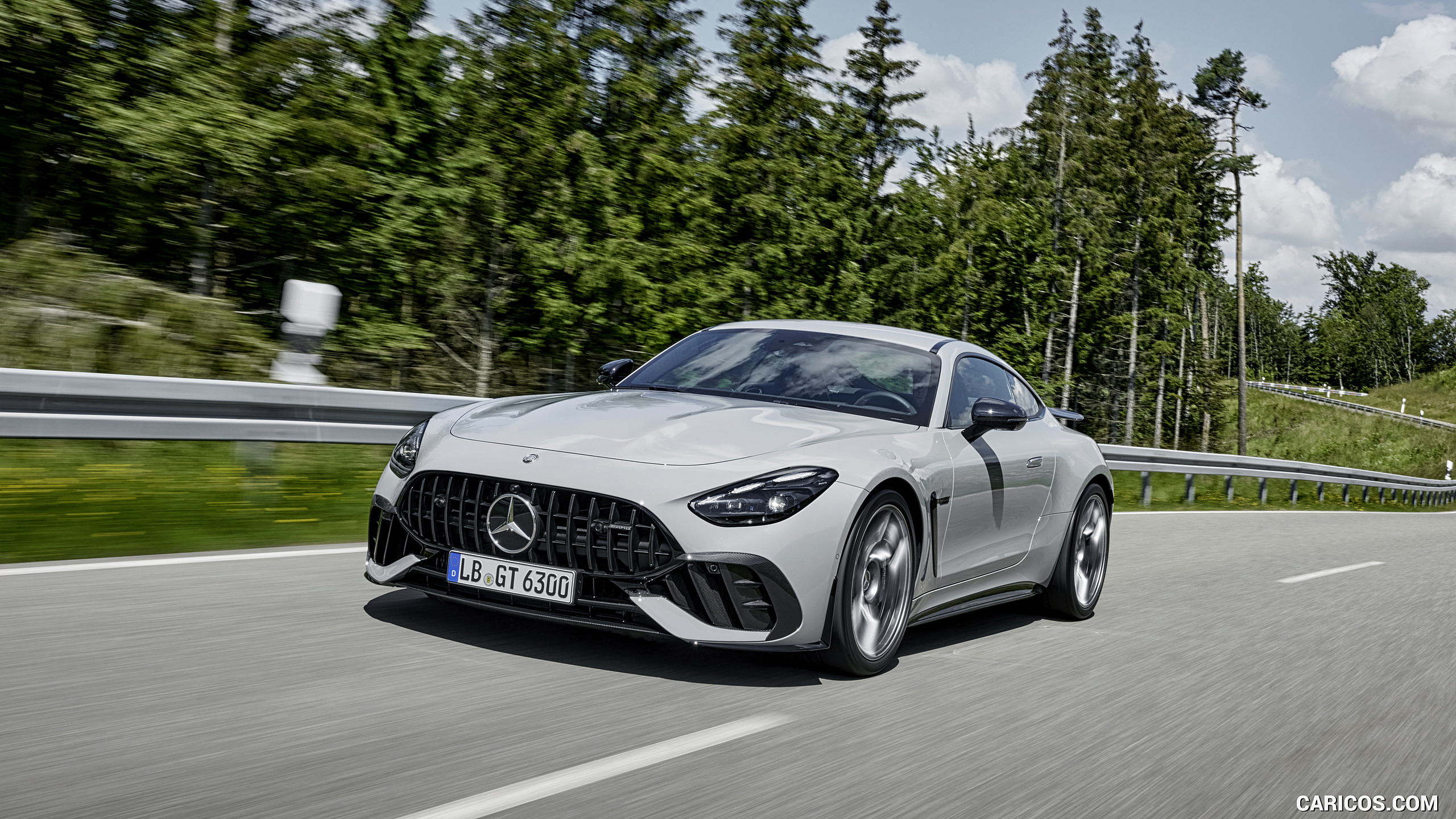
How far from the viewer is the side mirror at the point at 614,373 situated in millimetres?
6379

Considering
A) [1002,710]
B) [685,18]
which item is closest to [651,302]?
[685,18]

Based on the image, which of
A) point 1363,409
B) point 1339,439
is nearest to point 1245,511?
point 1339,439

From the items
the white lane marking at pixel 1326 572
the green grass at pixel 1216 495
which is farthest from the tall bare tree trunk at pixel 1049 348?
the white lane marking at pixel 1326 572

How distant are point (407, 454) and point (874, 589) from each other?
1.89 m

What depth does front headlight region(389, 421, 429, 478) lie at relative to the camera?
4902 millimetres

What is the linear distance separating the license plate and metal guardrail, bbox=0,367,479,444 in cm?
293

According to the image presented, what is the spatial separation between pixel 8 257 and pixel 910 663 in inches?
469

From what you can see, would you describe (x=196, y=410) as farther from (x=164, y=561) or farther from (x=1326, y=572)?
(x=1326, y=572)

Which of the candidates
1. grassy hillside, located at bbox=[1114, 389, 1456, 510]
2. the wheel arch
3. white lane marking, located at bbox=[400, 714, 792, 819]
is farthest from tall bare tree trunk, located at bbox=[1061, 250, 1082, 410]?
white lane marking, located at bbox=[400, 714, 792, 819]

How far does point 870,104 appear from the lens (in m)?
40.3

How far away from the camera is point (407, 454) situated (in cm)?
499

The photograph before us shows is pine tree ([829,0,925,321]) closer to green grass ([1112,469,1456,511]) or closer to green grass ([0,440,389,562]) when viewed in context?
green grass ([1112,469,1456,511])

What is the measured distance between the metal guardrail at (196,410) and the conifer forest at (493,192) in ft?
16.9

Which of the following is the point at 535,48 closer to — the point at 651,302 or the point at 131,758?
the point at 651,302
